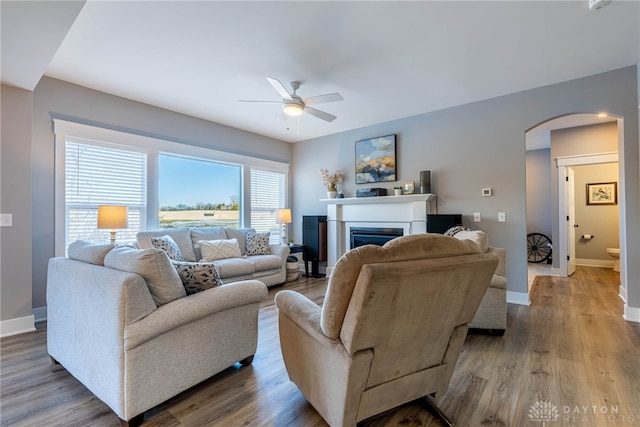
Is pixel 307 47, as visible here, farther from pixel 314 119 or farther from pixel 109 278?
pixel 109 278

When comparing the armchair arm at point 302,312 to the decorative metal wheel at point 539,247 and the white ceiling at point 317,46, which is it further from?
the decorative metal wheel at point 539,247

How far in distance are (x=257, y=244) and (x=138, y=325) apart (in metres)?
3.44

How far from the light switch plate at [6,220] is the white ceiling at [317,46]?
51.3 inches

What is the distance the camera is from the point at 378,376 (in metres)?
1.45

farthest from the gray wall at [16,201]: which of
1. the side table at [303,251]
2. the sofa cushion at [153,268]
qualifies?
the side table at [303,251]

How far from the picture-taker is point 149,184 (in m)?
4.27

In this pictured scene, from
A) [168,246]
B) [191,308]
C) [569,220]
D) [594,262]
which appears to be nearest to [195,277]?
[191,308]

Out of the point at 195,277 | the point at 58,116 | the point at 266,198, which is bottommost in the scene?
the point at 195,277

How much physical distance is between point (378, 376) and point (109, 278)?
1.53 m

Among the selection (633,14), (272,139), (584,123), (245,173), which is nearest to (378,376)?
(633,14)

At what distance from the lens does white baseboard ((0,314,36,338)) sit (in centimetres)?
289

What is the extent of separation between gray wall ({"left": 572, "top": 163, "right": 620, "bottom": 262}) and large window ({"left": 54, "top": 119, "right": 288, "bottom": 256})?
22.0 ft

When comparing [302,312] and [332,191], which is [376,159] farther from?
[302,312]

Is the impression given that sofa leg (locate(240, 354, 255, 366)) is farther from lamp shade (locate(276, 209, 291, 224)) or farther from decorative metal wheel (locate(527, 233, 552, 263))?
decorative metal wheel (locate(527, 233, 552, 263))
